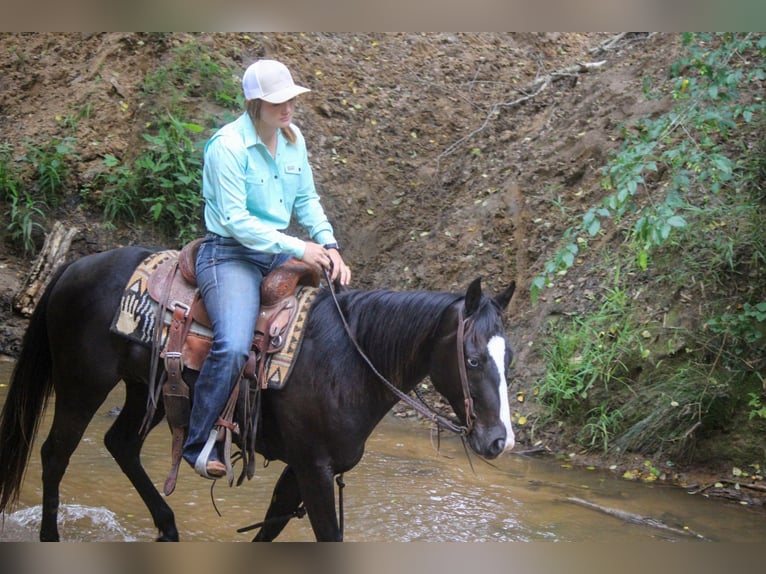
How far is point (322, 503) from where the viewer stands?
3.94 m

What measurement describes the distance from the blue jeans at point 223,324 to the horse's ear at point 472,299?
3.64 feet

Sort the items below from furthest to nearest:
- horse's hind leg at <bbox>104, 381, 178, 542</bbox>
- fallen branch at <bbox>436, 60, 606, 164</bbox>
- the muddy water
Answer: fallen branch at <bbox>436, 60, 606, 164</bbox>
the muddy water
horse's hind leg at <bbox>104, 381, 178, 542</bbox>

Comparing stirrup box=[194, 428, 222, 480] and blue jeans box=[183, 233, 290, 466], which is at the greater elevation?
blue jeans box=[183, 233, 290, 466]

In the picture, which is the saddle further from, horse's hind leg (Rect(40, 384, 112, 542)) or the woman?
horse's hind leg (Rect(40, 384, 112, 542))

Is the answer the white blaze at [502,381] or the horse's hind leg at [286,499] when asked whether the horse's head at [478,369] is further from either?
the horse's hind leg at [286,499]

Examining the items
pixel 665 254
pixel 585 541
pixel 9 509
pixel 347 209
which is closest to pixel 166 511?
pixel 9 509

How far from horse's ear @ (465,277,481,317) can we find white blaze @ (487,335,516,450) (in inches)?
7.2

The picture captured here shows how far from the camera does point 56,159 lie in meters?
9.98

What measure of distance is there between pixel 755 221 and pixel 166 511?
5268mm

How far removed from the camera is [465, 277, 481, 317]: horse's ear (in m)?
3.71

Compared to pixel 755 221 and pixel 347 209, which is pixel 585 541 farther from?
pixel 347 209

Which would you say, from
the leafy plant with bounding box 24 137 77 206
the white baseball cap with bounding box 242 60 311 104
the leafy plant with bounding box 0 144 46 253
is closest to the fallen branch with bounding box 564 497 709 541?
the white baseball cap with bounding box 242 60 311 104

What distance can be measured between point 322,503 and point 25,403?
2.12m

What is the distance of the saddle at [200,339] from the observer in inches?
159
